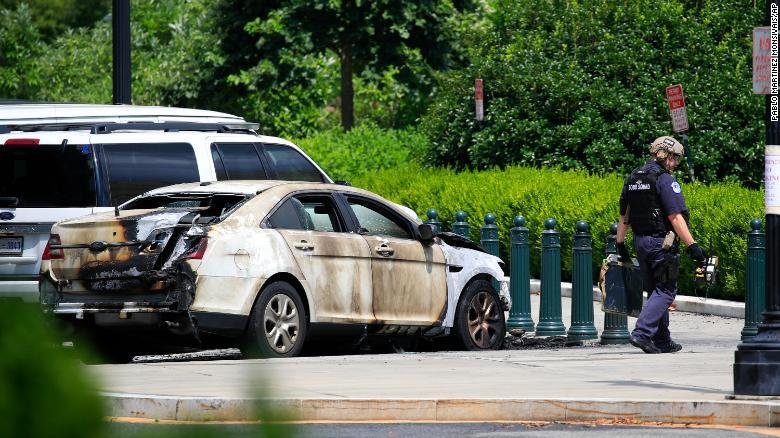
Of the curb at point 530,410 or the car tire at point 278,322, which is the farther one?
the car tire at point 278,322

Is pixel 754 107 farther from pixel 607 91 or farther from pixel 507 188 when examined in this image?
pixel 507 188

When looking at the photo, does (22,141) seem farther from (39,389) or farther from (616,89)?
(616,89)

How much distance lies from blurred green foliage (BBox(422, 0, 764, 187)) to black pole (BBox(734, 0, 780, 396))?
12.3 m

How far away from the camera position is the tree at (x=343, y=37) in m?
30.9

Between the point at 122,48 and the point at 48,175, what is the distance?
3.79 meters

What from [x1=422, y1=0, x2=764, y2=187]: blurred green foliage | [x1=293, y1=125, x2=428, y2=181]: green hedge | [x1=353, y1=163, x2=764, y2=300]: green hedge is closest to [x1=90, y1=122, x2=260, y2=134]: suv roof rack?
[x1=353, y1=163, x2=764, y2=300]: green hedge

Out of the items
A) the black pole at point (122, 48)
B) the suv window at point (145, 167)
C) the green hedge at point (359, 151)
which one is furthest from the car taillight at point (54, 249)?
the green hedge at point (359, 151)

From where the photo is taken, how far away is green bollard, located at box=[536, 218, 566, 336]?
45.0ft

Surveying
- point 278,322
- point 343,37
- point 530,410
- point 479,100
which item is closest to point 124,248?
point 278,322

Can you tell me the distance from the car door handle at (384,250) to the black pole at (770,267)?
401 cm

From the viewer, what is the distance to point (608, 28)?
22.5 m

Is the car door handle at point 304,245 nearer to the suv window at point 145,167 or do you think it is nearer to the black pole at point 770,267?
the suv window at point 145,167

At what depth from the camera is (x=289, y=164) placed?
1375 centimetres

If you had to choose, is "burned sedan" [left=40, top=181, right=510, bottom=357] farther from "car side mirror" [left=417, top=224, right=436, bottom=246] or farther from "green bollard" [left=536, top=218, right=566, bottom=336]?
"green bollard" [left=536, top=218, right=566, bottom=336]
